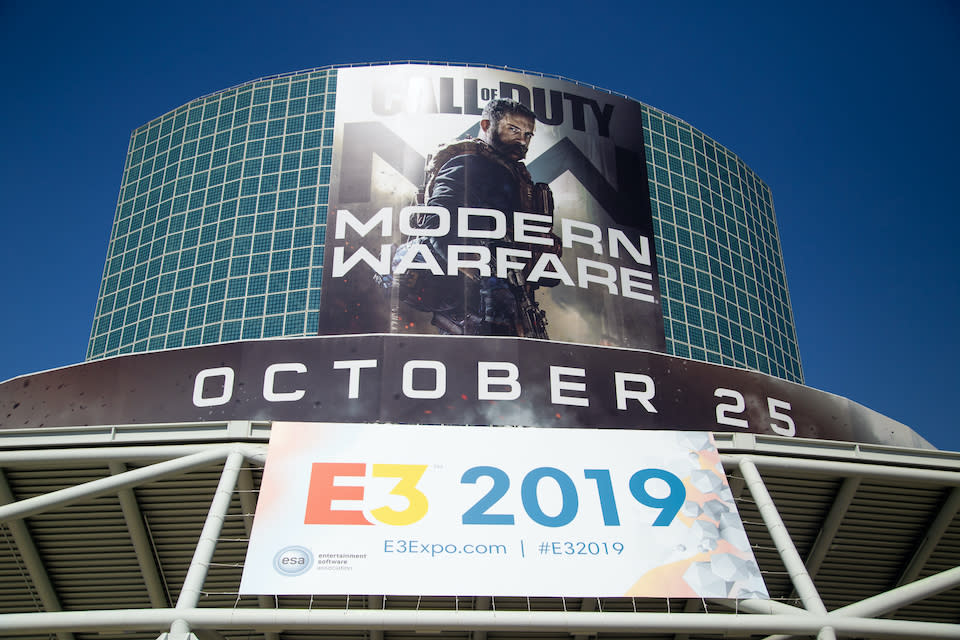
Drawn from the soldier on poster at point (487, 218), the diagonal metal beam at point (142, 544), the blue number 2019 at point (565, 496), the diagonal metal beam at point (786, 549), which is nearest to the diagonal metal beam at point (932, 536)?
the diagonal metal beam at point (786, 549)

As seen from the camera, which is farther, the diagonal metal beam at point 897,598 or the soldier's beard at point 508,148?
the soldier's beard at point 508,148

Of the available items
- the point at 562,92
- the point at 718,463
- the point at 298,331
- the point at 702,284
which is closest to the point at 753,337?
the point at 702,284

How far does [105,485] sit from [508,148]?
54.2 ft

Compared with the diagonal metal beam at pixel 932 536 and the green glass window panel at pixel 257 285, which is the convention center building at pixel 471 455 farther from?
the green glass window panel at pixel 257 285

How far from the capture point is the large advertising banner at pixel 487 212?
24.3 meters

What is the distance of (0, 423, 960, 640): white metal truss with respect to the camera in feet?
41.6

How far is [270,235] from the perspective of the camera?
114 ft

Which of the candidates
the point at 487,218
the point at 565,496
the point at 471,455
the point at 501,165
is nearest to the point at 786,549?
the point at 565,496

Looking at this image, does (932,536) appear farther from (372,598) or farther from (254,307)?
(254,307)

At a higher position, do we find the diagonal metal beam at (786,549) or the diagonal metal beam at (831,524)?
the diagonal metal beam at (831,524)

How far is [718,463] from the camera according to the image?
52.5ft

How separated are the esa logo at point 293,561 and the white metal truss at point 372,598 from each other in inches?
29.5

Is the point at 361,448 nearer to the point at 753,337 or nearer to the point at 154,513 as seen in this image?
the point at 154,513

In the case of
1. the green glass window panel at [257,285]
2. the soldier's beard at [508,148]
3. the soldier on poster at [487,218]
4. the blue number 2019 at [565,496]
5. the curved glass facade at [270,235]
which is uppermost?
the curved glass facade at [270,235]
